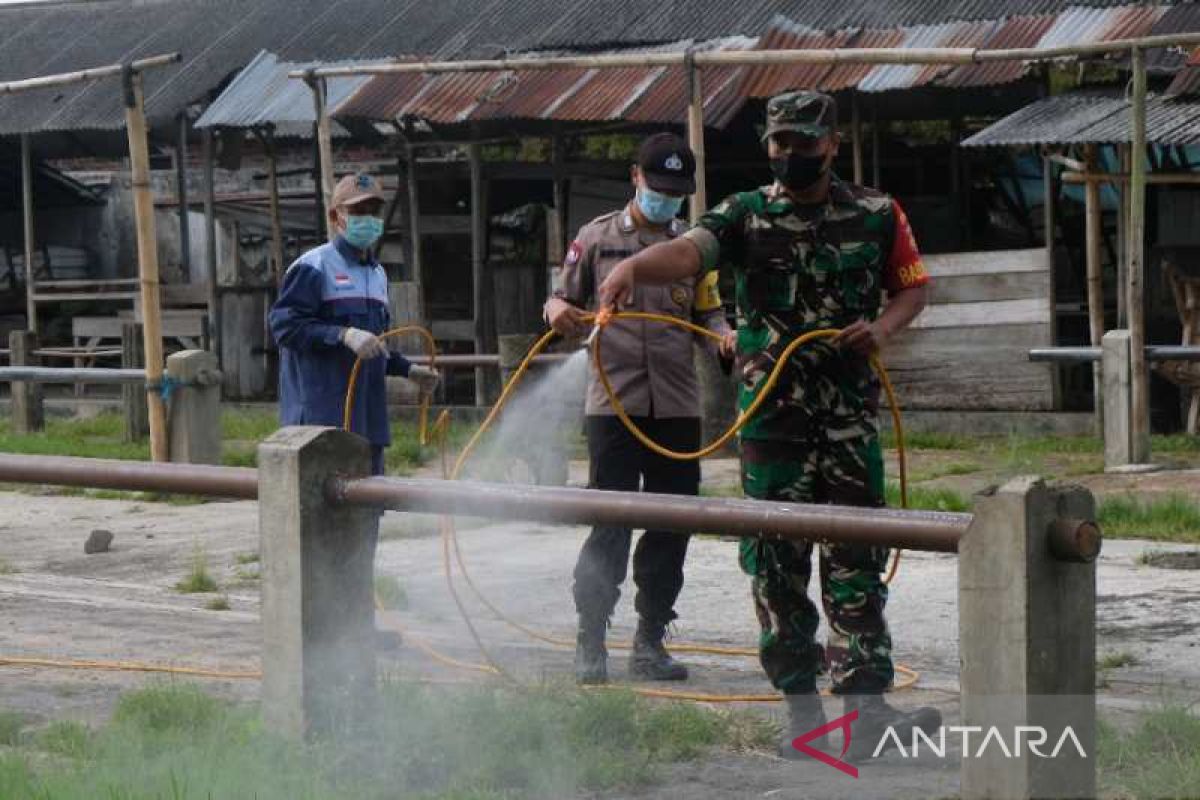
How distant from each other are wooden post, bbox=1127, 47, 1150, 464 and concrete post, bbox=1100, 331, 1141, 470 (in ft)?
0.10

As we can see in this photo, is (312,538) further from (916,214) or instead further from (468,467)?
(916,214)

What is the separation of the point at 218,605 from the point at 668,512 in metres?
4.80

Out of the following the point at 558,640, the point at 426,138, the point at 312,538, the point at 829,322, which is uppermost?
the point at 426,138

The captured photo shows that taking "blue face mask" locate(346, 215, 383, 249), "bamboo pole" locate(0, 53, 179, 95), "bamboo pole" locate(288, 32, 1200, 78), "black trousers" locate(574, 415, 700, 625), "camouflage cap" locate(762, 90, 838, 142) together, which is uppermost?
"bamboo pole" locate(0, 53, 179, 95)

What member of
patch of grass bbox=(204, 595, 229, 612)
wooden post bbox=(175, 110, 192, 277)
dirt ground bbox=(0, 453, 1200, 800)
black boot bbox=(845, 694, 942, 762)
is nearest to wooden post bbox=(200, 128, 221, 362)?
wooden post bbox=(175, 110, 192, 277)

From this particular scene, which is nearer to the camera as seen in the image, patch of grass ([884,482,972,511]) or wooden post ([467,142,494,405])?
patch of grass ([884,482,972,511])

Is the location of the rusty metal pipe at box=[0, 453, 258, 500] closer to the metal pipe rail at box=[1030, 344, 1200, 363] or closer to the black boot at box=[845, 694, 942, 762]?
the black boot at box=[845, 694, 942, 762]

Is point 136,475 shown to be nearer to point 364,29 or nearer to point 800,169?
point 800,169

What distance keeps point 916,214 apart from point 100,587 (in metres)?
11.0

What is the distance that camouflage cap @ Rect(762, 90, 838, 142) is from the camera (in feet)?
19.5

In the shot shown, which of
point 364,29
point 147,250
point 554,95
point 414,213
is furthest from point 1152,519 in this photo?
point 364,29

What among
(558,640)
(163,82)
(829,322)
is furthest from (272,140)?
(829,322)

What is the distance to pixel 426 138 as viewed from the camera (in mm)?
19688

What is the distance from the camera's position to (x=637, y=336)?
24.2 feet
